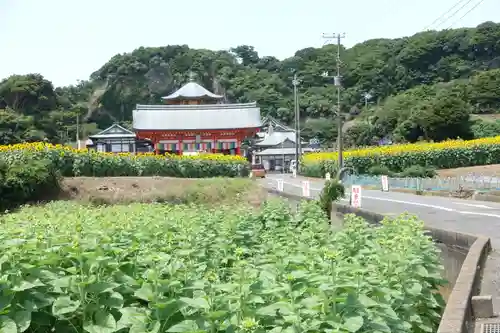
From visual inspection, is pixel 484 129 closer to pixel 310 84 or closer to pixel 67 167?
pixel 67 167

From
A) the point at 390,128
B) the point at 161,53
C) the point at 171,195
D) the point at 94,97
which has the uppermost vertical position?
the point at 161,53

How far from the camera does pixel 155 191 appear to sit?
2472 cm

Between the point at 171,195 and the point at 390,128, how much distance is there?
5199cm

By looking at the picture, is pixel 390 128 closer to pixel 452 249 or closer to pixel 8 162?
pixel 8 162

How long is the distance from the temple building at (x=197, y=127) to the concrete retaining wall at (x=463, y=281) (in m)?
40.1

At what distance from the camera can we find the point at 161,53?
12106 centimetres

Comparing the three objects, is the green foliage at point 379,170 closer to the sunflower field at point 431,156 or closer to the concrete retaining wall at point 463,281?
the sunflower field at point 431,156

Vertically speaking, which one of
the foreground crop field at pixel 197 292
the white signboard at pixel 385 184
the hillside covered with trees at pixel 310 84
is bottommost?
the white signboard at pixel 385 184

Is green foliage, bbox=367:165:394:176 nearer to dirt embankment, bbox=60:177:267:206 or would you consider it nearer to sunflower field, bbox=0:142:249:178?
sunflower field, bbox=0:142:249:178

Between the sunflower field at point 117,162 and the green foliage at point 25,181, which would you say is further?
the sunflower field at point 117,162

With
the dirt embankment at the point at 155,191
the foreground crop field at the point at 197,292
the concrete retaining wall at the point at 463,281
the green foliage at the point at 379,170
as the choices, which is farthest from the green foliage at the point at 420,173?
the foreground crop field at the point at 197,292

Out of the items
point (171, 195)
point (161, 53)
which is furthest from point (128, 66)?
point (171, 195)

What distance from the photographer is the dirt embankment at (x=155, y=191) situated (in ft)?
77.0

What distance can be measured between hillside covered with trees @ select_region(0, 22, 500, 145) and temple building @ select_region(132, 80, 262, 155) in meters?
19.7
